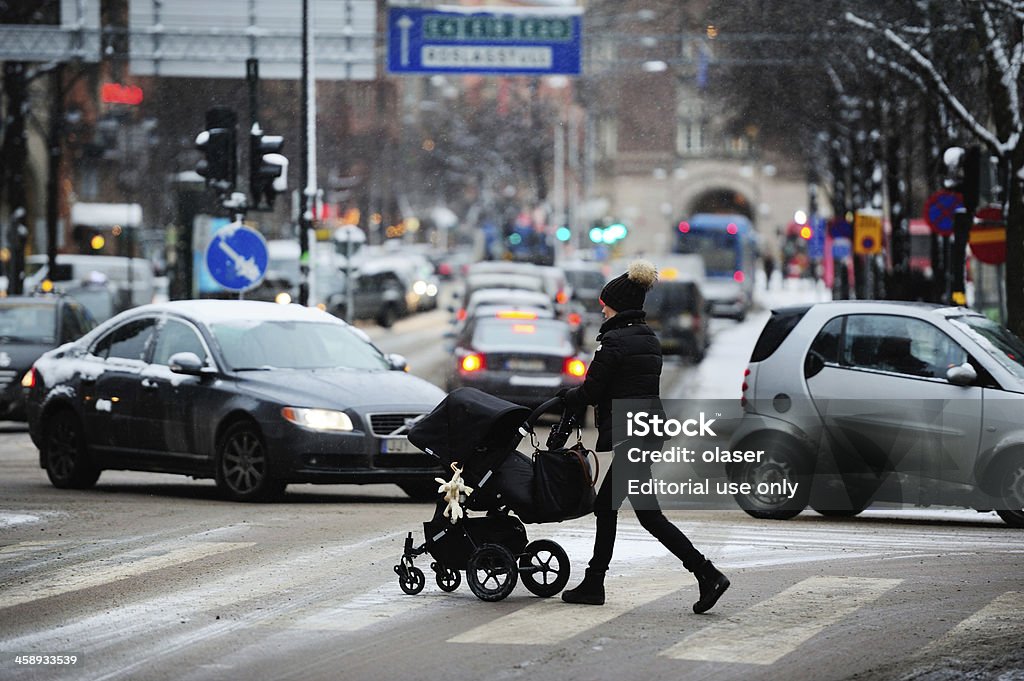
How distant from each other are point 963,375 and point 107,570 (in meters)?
6.32

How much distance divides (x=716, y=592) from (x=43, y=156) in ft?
218

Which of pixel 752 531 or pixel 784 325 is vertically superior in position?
pixel 784 325

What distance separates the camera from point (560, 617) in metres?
9.62

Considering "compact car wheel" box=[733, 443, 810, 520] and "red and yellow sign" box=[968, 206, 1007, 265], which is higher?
"red and yellow sign" box=[968, 206, 1007, 265]

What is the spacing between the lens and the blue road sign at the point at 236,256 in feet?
80.3

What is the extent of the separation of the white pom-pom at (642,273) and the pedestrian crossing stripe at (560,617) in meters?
1.62

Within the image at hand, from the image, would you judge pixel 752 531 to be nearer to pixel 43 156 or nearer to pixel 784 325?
pixel 784 325

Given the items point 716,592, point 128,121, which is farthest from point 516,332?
point 128,121

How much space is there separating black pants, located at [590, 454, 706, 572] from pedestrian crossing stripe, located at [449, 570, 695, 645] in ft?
0.87

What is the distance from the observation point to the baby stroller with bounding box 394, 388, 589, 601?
9.83 meters

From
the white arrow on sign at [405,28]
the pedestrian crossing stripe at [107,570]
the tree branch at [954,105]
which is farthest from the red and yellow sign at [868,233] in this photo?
the pedestrian crossing stripe at [107,570]

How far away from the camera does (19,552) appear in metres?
12.3

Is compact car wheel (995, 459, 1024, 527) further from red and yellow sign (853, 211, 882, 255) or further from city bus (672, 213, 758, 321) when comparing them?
city bus (672, 213, 758, 321)
